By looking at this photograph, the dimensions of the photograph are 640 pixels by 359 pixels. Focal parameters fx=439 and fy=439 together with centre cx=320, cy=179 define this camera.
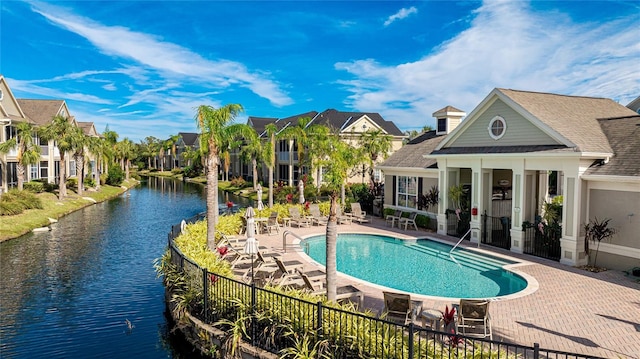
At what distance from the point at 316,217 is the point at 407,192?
19.1 feet

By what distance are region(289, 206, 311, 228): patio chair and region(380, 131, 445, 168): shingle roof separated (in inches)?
264

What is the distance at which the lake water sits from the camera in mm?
11227

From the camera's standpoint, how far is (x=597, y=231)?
50.8ft

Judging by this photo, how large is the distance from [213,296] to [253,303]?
62.4 inches

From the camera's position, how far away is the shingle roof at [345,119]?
5050cm

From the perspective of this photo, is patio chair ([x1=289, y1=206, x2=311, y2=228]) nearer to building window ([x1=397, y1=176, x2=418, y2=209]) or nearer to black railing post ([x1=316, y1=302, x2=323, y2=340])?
building window ([x1=397, y1=176, x2=418, y2=209])

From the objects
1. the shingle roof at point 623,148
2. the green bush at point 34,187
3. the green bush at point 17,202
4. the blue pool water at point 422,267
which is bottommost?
the blue pool water at point 422,267

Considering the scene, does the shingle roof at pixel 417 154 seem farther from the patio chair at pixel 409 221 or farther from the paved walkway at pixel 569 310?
the paved walkway at pixel 569 310

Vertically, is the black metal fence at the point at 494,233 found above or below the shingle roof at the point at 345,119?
below

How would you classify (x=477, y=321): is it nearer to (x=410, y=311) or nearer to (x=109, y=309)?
(x=410, y=311)

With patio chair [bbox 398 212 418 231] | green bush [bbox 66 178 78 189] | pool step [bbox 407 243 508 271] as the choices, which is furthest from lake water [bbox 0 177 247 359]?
green bush [bbox 66 178 78 189]

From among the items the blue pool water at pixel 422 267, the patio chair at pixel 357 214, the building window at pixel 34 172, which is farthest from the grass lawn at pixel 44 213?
the patio chair at pixel 357 214

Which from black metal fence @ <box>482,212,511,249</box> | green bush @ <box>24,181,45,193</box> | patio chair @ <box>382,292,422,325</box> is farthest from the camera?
green bush @ <box>24,181,45,193</box>

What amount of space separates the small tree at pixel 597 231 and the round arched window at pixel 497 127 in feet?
17.9
